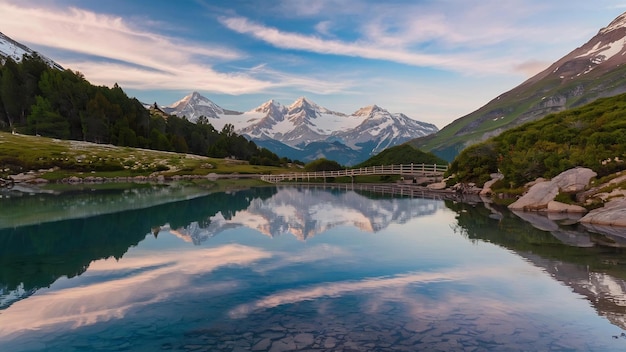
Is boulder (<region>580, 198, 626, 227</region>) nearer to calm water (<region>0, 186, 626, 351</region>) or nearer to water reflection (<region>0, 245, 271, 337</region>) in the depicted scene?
calm water (<region>0, 186, 626, 351</region>)

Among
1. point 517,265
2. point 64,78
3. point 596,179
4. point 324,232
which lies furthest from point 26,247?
point 64,78

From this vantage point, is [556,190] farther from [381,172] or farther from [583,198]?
[381,172]

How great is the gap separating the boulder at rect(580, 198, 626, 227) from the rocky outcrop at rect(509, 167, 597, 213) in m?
5.14

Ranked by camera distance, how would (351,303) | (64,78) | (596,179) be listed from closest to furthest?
1. (351,303)
2. (596,179)
3. (64,78)

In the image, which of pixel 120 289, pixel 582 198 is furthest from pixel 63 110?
pixel 582 198

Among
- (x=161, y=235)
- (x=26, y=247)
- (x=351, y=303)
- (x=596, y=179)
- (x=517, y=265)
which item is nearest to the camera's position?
(x=351, y=303)

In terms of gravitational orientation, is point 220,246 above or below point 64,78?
below

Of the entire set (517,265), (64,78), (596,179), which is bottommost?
(517,265)

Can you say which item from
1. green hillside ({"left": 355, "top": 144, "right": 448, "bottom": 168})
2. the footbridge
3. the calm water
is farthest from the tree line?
the calm water

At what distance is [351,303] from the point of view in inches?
624

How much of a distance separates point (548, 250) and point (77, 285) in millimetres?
24699

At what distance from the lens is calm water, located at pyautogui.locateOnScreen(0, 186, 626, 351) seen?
1264 cm

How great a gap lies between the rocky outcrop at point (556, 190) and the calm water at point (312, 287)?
248 inches

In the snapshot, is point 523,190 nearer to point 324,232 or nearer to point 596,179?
point 596,179
